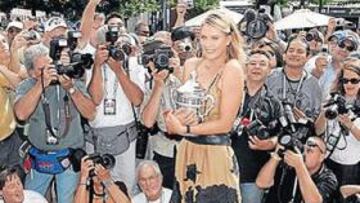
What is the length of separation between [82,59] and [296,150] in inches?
63.3

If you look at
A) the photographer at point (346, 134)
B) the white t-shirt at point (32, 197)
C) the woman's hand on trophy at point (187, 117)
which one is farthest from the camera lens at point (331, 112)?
the white t-shirt at point (32, 197)

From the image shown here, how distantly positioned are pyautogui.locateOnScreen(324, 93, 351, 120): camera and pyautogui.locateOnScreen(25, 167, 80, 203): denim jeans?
1.77m

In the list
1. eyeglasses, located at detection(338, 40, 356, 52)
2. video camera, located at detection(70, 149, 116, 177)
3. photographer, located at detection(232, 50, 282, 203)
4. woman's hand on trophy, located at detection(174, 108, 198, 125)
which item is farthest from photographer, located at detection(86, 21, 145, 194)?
eyeglasses, located at detection(338, 40, 356, 52)

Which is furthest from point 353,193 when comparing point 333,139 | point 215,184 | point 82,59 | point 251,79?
point 82,59

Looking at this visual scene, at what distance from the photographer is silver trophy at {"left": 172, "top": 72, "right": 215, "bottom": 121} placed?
3.48 m

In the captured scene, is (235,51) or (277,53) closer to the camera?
(235,51)

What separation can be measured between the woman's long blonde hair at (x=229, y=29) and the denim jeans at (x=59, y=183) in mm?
1768

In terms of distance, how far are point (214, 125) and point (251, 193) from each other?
1.38 meters

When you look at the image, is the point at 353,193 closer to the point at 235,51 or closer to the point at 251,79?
the point at 251,79

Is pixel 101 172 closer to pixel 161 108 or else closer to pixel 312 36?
pixel 161 108

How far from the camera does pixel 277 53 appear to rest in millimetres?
5973

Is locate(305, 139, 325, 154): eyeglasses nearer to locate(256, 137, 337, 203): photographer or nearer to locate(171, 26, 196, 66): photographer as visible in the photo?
locate(256, 137, 337, 203): photographer

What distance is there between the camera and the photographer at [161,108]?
488 centimetres

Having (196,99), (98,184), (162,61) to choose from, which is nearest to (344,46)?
(162,61)
